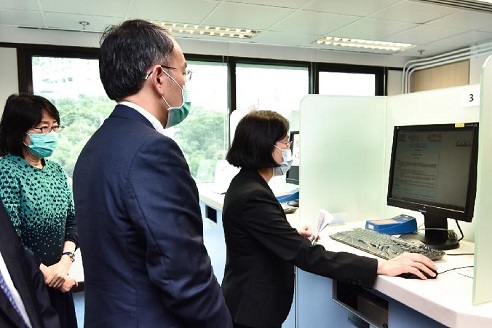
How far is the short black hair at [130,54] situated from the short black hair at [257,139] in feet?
2.00

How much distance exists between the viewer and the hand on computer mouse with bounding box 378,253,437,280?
3.59 feet

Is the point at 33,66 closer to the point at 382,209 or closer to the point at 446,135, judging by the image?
the point at 382,209

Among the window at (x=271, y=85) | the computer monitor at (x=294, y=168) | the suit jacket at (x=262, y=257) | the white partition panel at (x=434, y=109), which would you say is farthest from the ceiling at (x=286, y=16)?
the suit jacket at (x=262, y=257)

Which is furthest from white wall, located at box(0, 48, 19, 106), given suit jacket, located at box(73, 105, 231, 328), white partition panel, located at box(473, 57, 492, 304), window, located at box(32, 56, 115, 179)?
white partition panel, located at box(473, 57, 492, 304)

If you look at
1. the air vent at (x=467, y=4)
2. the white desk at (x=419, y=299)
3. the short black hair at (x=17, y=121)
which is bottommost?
the white desk at (x=419, y=299)

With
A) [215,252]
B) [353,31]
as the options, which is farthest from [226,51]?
[215,252]

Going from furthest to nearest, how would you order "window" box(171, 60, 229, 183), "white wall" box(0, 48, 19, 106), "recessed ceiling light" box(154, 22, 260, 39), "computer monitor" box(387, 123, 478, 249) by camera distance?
"window" box(171, 60, 229, 183) < "recessed ceiling light" box(154, 22, 260, 39) < "white wall" box(0, 48, 19, 106) < "computer monitor" box(387, 123, 478, 249)

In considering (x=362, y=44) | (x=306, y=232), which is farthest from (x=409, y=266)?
(x=362, y=44)

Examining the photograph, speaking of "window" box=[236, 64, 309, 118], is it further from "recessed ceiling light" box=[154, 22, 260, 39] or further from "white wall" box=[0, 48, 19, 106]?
"white wall" box=[0, 48, 19, 106]

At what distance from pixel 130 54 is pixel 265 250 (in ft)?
2.58

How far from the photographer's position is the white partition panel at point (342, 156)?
1.74m

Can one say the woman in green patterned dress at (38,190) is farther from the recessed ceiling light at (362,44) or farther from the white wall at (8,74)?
the recessed ceiling light at (362,44)

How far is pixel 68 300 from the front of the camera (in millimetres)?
1611

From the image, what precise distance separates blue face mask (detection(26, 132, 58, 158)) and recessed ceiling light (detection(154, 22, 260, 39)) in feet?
7.41
